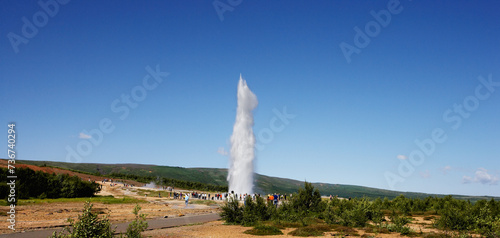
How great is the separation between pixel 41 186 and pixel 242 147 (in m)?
38.4

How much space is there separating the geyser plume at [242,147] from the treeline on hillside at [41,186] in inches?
1149

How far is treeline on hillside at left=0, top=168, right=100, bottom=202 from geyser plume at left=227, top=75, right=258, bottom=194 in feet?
95.7

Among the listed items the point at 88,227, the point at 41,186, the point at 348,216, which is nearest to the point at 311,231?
the point at 348,216

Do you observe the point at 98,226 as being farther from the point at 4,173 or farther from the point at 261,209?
the point at 4,173

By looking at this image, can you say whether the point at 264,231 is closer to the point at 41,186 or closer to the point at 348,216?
the point at 348,216

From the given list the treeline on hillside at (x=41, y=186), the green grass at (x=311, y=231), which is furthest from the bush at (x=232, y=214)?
the treeline on hillside at (x=41, y=186)

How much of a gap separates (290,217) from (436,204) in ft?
102

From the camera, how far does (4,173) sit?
4456 cm

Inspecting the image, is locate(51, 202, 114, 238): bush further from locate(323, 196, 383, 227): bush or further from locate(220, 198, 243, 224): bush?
locate(323, 196, 383, 227): bush

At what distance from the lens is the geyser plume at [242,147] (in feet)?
234

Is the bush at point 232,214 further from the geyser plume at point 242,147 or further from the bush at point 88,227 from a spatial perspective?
the geyser plume at point 242,147

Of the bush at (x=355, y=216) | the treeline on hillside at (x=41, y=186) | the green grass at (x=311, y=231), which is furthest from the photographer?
the treeline on hillside at (x=41, y=186)

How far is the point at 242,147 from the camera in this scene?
7275 centimetres

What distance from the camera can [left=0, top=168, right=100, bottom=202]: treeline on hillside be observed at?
4288 cm
